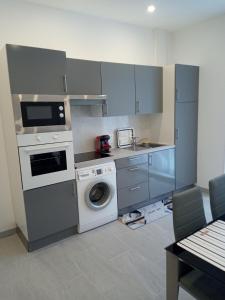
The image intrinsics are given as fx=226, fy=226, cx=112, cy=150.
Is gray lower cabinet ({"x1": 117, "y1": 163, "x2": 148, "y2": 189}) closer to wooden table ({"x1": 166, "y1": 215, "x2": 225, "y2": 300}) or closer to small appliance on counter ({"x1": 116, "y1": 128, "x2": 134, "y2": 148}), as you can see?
small appliance on counter ({"x1": 116, "y1": 128, "x2": 134, "y2": 148})

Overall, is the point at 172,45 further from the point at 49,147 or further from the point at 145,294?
the point at 145,294

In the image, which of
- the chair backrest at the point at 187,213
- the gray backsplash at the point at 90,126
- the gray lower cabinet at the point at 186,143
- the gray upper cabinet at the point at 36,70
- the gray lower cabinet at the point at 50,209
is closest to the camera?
the chair backrest at the point at 187,213

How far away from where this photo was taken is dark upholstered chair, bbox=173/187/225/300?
4.32ft

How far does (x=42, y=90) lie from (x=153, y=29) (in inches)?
97.7

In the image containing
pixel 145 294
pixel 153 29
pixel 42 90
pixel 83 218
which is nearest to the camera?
pixel 145 294

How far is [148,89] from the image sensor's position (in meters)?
3.43

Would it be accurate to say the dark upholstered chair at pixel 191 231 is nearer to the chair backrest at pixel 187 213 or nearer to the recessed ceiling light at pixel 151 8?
the chair backrest at pixel 187 213

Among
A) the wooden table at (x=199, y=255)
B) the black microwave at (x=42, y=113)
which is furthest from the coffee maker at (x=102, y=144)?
the wooden table at (x=199, y=255)

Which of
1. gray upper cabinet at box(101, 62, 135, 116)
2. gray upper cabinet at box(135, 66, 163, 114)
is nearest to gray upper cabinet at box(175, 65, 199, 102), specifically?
gray upper cabinet at box(135, 66, 163, 114)

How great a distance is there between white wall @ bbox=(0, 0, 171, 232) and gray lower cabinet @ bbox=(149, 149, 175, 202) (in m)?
1.59

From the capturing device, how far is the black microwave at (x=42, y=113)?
7.43 feet

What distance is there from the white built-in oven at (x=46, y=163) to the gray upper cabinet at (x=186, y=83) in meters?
1.97

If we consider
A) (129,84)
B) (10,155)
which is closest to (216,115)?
(129,84)

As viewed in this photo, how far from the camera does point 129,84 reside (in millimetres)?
3236
